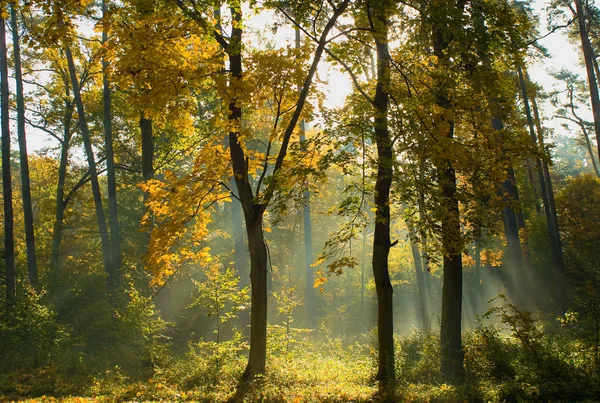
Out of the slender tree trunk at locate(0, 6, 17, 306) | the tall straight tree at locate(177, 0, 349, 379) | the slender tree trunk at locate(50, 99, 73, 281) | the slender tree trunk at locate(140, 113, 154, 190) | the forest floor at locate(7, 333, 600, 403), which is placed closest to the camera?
the forest floor at locate(7, 333, 600, 403)

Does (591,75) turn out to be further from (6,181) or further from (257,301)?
(6,181)

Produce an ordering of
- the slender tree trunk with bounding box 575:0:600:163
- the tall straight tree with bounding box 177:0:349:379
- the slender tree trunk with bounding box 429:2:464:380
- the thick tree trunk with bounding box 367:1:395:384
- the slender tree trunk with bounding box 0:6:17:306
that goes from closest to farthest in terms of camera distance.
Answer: the slender tree trunk with bounding box 429:2:464:380
the tall straight tree with bounding box 177:0:349:379
the thick tree trunk with bounding box 367:1:395:384
the slender tree trunk with bounding box 0:6:17:306
the slender tree trunk with bounding box 575:0:600:163

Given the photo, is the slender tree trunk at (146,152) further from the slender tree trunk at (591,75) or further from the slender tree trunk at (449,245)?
the slender tree trunk at (591,75)

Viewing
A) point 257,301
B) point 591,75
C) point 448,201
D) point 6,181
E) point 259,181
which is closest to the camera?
point 448,201

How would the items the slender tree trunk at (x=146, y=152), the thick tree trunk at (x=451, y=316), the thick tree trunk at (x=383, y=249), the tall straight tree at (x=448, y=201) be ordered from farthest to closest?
1. the slender tree trunk at (x=146, y=152)
2. the thick tree trunk at (x=451, y=316)
3. the thick tree trunk at (x=383, y=249)
4. the tall straight tree at (x=448, y=201)

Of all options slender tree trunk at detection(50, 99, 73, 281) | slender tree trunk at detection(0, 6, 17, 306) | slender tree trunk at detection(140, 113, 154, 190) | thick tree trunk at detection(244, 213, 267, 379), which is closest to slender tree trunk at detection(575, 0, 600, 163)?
thick tree trunk at detection(244, 213, 267, 379)

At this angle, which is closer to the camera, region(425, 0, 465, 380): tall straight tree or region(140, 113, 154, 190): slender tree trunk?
region(425, 0, 465, 380): tall straight tree

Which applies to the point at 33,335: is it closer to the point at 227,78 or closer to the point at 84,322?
the point at 84,322

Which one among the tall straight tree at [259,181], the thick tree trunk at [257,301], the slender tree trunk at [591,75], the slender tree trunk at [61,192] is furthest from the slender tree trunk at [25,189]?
the slender tree trunk at [591,75]

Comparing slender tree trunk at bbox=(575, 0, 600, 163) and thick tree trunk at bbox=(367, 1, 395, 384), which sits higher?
slender tree trunk at bbox=(575, 0, 600, 163)

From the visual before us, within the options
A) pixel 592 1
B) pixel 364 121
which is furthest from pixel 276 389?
pixel 592 1

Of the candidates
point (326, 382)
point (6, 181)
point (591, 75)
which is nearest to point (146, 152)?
point (6, 181)

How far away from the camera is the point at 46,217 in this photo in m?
22.4

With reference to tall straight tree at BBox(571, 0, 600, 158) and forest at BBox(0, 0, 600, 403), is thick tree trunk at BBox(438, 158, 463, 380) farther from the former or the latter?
tall straight tree at BBox(571, 0, 600, 158)
